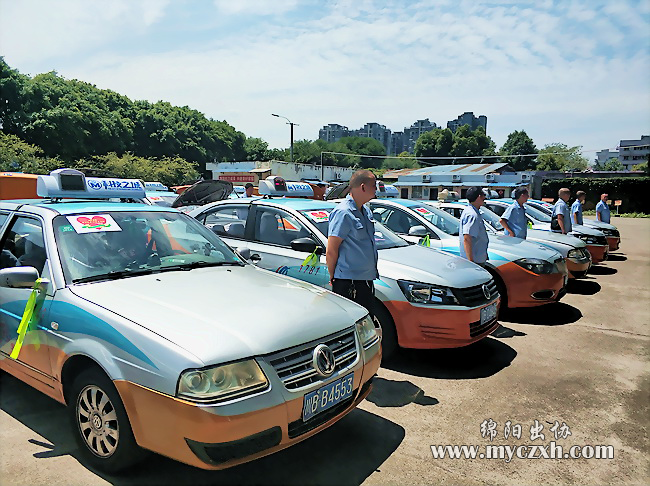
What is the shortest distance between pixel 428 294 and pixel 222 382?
2.56m

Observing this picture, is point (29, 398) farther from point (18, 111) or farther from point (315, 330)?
point (18, 111)

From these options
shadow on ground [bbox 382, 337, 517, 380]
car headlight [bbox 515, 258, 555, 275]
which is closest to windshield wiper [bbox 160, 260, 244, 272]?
shadow on ground [bbox 382, 337, 517, 380]

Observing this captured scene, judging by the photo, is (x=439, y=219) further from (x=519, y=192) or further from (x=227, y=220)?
(x=227, y=220)

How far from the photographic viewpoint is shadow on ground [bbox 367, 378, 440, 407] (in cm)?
380

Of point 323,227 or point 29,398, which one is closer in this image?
point 29,398

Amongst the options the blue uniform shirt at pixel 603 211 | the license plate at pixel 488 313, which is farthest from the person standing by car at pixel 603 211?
the license plate at pixel 488 313

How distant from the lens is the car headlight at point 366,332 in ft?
9.87

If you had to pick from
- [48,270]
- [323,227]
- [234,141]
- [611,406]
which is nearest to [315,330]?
[48,270]

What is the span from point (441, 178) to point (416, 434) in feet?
154

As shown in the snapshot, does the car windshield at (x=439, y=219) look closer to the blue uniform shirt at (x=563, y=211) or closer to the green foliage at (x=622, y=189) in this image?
the blue uniform shirt at (x=563, y=211)

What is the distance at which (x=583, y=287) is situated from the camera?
8906 millimetres

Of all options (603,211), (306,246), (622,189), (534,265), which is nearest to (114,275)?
(306,246)

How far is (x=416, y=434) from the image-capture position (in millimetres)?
3309

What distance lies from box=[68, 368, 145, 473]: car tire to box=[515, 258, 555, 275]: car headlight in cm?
523
